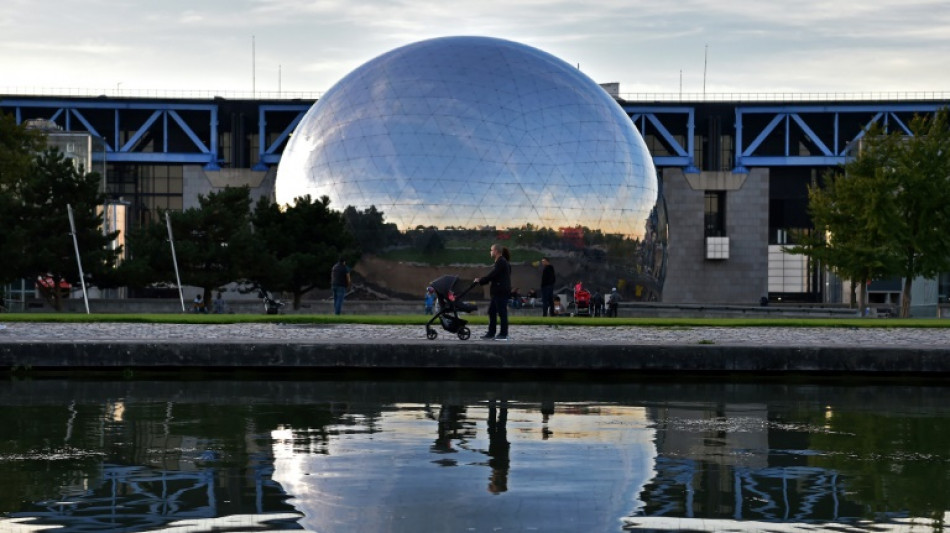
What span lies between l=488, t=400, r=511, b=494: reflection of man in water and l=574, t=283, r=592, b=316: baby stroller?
2760cm

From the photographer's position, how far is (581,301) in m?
42.8

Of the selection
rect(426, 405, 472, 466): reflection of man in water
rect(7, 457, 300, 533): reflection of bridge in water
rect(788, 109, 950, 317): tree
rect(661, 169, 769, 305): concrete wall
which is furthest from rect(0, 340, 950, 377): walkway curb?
rect(661, 169, 769, 305): concrete wall

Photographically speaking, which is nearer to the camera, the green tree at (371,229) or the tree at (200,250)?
the green tree at (371,229)

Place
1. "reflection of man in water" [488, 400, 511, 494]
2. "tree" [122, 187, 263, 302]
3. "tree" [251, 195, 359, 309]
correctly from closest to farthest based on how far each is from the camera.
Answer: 1. "reflection of man in water" [488, 400, 511, 494]
2. "tree" [122, 187, 263, 302]
3. "tree" [251, 195, 359, 309]

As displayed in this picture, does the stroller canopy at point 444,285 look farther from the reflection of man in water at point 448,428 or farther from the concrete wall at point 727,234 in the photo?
the concrete wall at point 727,234

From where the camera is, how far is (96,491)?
8.80m

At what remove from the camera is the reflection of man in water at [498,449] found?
9.06 m

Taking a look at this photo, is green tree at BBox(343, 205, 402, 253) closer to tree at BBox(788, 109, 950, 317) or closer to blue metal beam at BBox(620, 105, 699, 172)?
tree at BBox(788, 109, 950, 317)

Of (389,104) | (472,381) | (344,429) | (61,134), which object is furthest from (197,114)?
(344,429)

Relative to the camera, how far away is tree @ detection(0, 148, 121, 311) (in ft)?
140

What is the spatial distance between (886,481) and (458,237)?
33638 mm

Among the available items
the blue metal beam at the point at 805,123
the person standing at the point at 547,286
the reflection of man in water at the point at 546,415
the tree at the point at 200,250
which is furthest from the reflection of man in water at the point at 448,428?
the blue metal beam at the point at 805,123

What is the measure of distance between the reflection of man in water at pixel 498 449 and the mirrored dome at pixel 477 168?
28.2 meters

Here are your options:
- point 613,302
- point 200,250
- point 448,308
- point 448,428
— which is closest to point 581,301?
point 613,302
